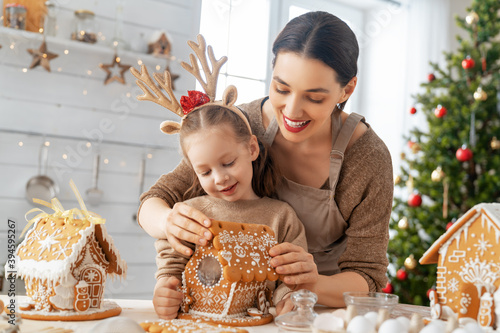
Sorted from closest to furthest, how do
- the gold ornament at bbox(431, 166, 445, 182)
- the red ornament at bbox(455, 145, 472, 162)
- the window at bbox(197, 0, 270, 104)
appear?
1. the red ornament at bbox(455, 145, 472, 162)
2. the gold ornament at bbox(431, 166, 445, 182)
3. the window at bbox(197, 0, 270, 104)

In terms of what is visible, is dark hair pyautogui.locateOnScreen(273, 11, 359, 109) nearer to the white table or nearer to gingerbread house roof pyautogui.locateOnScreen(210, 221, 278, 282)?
gingerbread house roof pyautogui.locateOnScreen(210, 221, 278, 282)

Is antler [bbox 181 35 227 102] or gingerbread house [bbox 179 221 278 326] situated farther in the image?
antler [bbox 181 35 227 102]

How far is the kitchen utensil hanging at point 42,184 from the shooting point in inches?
111

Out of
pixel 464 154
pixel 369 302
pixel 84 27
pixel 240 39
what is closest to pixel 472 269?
pixel 369 302

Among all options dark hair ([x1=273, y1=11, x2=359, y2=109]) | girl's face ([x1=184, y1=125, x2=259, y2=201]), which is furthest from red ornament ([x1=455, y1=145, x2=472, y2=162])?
girl's face ([x1=184, y1=125, x2=259, y2=201])

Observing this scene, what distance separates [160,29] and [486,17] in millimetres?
2010

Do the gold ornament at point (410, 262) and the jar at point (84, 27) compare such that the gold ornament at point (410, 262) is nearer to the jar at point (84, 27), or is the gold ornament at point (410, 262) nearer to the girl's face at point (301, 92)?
the girl's face at point (301, 92)

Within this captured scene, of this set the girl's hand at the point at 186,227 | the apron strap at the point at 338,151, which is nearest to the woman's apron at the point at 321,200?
the apron strap at the point at 338,151

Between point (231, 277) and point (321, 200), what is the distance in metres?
0.47

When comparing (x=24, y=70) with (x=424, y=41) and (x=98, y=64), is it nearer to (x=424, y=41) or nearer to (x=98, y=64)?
(x=98, y=64)

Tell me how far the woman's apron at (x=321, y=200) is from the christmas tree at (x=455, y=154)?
74.7 inches

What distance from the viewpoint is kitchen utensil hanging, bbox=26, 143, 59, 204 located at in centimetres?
282

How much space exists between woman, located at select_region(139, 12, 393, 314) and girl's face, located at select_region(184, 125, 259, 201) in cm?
10

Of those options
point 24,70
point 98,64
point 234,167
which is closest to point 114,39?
point 98,64
